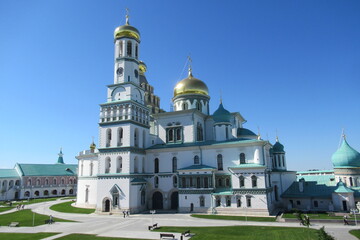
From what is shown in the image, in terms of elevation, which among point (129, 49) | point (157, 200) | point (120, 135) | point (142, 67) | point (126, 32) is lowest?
point (157, 200)

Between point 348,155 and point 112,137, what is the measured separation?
3471 centimetres

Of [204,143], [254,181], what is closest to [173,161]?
[204,143]

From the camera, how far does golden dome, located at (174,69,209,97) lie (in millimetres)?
44312

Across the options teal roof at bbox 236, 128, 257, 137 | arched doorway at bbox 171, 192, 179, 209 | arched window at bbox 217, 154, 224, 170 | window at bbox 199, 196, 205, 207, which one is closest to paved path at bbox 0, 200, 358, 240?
window at bbox 199, 196, 205, 207

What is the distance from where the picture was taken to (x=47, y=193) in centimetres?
6606

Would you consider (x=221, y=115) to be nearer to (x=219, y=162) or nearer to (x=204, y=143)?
(x=204, y=143)

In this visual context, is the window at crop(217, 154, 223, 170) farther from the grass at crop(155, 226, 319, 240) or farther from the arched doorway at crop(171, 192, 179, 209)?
the grass at crop(155, 226, 319, 240)

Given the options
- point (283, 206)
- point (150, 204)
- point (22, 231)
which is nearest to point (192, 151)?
point (150, 204)

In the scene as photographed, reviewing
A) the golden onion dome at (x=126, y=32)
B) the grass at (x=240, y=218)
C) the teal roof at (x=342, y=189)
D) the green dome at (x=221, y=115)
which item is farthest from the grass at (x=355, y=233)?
the golden onion dome at (x=126, y=32)

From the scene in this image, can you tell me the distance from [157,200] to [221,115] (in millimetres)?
15406

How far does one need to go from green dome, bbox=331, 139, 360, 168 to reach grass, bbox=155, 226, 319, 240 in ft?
70.2

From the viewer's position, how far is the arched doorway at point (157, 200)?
37.4m

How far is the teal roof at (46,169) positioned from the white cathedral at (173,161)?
28.4 meters

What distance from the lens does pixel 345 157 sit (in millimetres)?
38969
